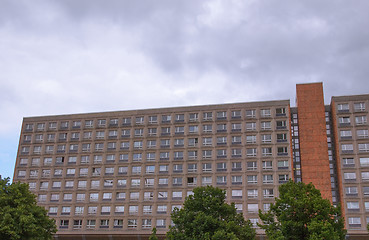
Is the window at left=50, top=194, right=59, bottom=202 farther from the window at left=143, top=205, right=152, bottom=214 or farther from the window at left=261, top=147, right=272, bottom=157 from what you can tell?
the window at left=261, top=147, right=272, bottom=157

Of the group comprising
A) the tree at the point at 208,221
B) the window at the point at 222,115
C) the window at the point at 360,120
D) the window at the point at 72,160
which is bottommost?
the tree at the point at 208,221

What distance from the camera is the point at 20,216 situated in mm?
54250

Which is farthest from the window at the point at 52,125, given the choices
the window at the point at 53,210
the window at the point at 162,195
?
the window at the point at 162,195

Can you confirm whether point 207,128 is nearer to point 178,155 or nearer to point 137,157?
point 178,155

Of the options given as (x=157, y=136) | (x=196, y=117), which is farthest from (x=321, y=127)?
(x=157, y=136)

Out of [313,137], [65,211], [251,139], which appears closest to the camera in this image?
[313,137]

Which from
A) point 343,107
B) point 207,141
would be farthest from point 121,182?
point 343,107

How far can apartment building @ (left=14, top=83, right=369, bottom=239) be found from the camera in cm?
8019

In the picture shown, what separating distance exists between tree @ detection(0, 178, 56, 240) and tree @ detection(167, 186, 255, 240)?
17.9 meters

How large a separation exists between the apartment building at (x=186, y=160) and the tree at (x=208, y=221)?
97.6 feet

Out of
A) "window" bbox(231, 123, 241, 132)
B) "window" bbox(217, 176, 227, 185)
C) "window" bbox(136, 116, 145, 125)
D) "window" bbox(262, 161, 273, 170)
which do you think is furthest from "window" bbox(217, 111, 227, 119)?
"window" bbox(136, 116, 145, 125)

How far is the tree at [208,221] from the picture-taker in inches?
1880

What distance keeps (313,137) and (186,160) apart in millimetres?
24633

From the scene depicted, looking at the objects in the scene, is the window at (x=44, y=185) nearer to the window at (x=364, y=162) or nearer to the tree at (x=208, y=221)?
the tree at (x=208, y=221)
